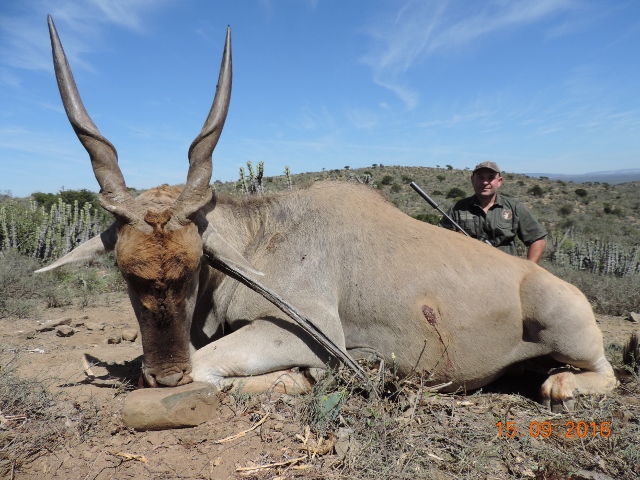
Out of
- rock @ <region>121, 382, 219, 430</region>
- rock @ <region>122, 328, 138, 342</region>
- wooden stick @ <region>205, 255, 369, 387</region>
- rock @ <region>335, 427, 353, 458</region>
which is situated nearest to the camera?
rock @ <region>335, 427, 353, 458</region>

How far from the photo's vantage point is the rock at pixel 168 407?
3156mm

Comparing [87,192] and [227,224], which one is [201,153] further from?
[87,192]

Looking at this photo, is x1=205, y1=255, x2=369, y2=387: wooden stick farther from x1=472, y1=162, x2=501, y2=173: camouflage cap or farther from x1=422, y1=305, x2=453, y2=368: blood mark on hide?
x1=472, y1=162, x2=501, y2=173: camouflage cap

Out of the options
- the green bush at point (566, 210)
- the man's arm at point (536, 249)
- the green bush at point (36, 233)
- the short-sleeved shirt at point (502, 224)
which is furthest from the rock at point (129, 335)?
the green bush at point (566, 210)

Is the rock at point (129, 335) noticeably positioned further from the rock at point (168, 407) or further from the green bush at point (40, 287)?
the rock at point (168, 407)

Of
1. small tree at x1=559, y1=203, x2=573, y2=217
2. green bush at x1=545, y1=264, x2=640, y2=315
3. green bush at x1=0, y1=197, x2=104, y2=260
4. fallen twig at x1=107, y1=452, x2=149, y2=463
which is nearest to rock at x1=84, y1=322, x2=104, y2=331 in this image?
fallen twig at x1=107, y1=452, x2=149, y2=463

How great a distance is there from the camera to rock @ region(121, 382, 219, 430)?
3.16 meters

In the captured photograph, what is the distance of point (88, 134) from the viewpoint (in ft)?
12.3

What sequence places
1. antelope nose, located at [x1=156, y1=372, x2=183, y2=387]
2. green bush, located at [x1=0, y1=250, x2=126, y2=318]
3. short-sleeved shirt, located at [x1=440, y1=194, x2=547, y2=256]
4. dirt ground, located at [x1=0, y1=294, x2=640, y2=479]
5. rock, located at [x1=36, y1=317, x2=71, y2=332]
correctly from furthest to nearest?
1. green bush, located at [x1=0, y1=250, x2=126, y2=318]
2. short-sleeved shirt, located at [x1=440, y1=194, x2=547, y2=256]
3. rock, located at [x1=36, y1=317, x2=71, y2=332]
4. antelope nose, located at [x1=156, y1=372, x2=183, y2=387]
5. dirt ground, located at [x1=0, y1=294, x2=640, y2=479]

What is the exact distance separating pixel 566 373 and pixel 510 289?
0.96 meters

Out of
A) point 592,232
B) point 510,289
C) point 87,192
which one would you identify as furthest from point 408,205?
point 510,289
